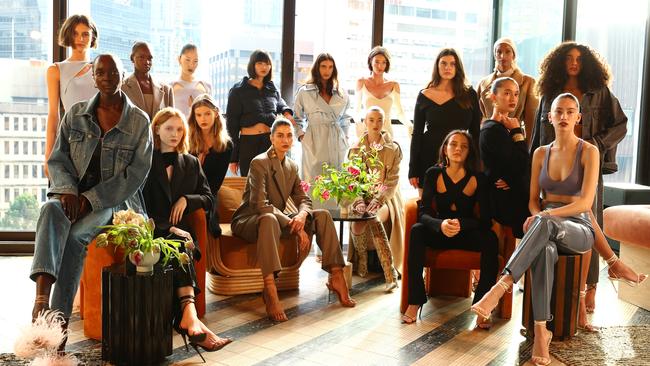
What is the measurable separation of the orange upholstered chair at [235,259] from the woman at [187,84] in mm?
799

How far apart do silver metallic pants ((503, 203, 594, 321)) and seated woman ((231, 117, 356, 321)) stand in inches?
46.3

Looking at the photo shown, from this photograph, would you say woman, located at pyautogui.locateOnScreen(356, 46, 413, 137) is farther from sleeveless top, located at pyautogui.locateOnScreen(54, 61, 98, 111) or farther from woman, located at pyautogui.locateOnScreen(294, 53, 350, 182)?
sleeveless top, located at pyautogui.locateOnScreen(54, 61, 98, 111)

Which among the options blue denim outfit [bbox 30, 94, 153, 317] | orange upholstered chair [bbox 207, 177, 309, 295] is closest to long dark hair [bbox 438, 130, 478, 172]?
→ orange upholstered chair [bbox 207, 177, 309, 295]

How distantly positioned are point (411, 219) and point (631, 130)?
398 cm

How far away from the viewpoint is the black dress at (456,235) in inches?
165

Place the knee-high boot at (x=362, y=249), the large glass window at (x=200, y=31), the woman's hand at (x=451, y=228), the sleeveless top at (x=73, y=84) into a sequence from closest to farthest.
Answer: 1. the woman's hand at (x=451, y=228)
2. the sleeveless top at (x=73, y=84)
3. the knee-high boot at (x=362, y=249)
4. the large glass window at (x=200, y=31)

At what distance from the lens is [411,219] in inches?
172

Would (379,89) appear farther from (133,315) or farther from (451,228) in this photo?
(133,315)

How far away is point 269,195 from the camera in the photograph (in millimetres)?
4652

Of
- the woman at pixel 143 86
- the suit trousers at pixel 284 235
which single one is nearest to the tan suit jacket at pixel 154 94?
the woman at pixel 143 86

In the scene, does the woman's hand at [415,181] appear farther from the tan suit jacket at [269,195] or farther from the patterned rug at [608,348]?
the patterned rug at [608,348]

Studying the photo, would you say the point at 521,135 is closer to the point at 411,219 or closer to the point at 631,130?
the point at 411,219

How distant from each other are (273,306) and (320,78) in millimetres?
2114

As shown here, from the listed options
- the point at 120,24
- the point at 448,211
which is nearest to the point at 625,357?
the point at 448,211
